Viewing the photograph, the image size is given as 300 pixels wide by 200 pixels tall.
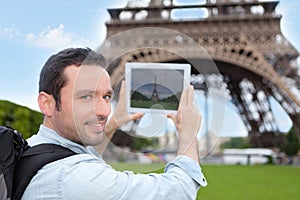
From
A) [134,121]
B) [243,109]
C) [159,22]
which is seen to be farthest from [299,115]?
[134,121]

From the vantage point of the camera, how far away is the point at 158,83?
923 millimetres

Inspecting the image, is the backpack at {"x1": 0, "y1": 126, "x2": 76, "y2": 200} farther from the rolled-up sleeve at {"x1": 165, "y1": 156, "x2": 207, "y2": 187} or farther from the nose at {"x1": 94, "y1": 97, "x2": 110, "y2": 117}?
the rolled-up sleeve at {"x1": 165, "y1": 156, "x2": 207, "y2": 187}

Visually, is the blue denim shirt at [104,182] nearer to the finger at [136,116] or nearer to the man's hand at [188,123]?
the man's hand at [188,123]

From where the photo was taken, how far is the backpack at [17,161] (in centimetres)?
84

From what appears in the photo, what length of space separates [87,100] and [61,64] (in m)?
0.10

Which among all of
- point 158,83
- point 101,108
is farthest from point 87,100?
point 158,83

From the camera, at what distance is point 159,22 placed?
1389cm

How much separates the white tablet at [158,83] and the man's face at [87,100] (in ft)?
0.20

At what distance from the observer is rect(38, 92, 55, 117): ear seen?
95cm

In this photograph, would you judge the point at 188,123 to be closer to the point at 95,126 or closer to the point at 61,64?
the point at 95,126

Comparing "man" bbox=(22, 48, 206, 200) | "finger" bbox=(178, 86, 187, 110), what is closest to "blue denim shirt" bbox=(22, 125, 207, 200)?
"man" bbox=(22, 48, 206, 200)

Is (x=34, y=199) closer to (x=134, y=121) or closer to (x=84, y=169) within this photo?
(x=84, y=169)

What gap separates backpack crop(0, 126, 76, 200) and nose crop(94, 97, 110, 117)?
0.33ft

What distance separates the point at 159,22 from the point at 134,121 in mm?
13106
